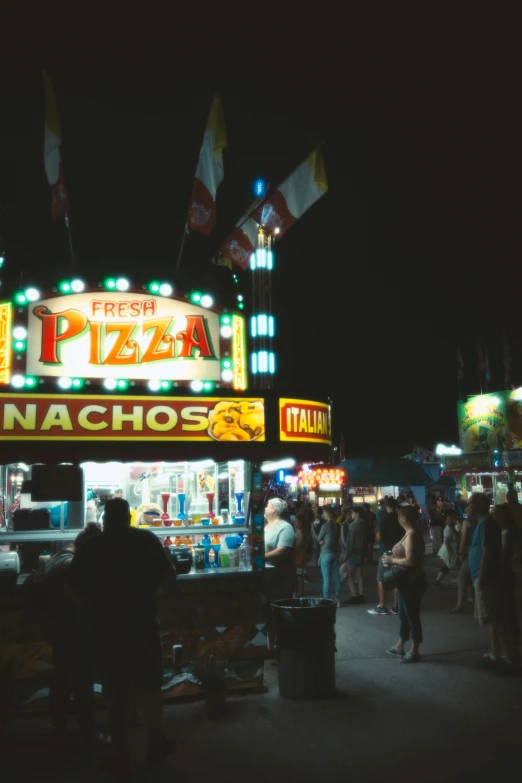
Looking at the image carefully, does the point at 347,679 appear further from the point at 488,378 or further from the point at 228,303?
the point at 488,378

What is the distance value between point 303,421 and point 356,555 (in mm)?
5814

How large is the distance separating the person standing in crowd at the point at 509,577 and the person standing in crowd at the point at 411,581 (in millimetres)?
965

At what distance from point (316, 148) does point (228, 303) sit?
3073mm

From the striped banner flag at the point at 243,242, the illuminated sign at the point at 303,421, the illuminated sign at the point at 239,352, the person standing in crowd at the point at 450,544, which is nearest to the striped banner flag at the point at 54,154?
the striped banner flag at the point at 243,242

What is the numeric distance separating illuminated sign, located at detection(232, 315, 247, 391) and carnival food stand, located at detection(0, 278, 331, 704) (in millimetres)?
19

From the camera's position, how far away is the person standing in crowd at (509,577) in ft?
25.4

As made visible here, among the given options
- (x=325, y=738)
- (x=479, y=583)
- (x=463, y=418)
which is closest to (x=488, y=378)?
(x=463, y=418)

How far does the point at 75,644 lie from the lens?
19.2 ft

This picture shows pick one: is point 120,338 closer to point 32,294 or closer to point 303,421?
point 32,294

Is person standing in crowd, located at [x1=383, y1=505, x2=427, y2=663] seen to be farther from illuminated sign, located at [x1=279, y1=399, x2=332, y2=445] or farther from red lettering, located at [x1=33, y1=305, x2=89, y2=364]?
red lettering, located at [x1=33, y1=305, x2=89, y2=364]

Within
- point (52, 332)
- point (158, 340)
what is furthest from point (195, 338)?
point (52, 332)

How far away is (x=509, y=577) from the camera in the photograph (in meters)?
8.07

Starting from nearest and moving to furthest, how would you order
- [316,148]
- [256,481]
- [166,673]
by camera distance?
[166,673] → [256,481] → [316,148]

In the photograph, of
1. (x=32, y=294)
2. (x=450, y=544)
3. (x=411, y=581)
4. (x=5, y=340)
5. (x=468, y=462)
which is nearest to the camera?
(x=411, y=581)
